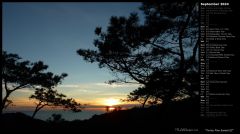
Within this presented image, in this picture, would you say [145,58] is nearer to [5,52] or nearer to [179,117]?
[179,117]

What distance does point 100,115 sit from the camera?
1080 centimetres

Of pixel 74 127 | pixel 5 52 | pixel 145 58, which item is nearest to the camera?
pixel 74 127

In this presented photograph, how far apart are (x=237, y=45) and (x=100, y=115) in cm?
672

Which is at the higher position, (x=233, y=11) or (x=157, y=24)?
(x=157, y=24)

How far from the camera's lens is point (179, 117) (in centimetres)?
782

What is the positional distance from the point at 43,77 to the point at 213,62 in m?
11.3

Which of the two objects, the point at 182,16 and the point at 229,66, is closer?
the point at 229,66

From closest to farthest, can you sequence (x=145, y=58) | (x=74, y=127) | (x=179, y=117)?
1. (x=179, y=117)
2. (x=74, y=127)
3. (x=145, y=58)

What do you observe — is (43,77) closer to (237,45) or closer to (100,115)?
(100,115)

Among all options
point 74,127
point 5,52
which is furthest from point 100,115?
point 5,52

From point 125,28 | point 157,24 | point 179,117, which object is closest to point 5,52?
point 125,28

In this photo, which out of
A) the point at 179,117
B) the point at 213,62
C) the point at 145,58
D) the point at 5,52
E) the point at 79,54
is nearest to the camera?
the point at 213,62

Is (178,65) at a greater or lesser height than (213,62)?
greater

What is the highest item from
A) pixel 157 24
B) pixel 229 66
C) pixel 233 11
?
pixel 157 24
